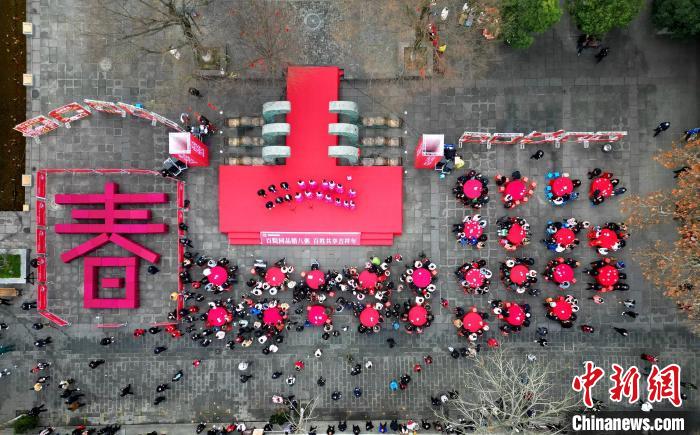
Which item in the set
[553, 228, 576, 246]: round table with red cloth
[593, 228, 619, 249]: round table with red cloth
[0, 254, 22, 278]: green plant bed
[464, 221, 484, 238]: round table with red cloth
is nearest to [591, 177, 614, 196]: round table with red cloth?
[593, 228, 619, 249]: round table with red cloth

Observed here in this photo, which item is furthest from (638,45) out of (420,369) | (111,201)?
(111,201)

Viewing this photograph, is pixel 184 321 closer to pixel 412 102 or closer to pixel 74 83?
Result: pixel 74 83

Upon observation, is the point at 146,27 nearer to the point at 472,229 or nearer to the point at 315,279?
the point at 315,279

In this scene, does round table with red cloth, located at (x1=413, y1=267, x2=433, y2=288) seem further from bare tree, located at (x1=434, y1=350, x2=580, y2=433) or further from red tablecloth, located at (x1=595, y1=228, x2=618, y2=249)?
red tablecloth, located at (x1=595, y1=228, x2=618, y2=249)

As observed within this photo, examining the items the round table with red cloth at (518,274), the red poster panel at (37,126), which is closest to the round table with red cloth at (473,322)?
the round table with red cloth at (518,274)

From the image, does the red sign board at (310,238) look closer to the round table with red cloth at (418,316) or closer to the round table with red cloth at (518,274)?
the round table with red cloth at (418,316)

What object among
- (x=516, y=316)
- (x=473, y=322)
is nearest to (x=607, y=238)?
(x=516, y=316)
